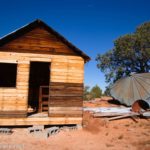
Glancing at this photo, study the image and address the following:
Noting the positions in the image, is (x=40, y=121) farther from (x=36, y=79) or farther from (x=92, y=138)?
(x=36, y=79)

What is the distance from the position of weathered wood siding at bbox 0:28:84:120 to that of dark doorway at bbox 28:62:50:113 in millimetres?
4449

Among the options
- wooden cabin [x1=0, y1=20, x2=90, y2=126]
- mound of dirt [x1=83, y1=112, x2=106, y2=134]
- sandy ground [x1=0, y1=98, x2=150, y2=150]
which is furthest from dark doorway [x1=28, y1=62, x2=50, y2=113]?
sandy ground [x1=0, y1=98, x2=150, y2=150]

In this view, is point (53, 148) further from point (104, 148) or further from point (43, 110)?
point (43, 110)

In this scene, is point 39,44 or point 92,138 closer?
point 92,138

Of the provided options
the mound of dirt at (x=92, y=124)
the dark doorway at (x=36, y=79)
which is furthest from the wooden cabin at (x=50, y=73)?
the dark doorway at (x=36, y=79)

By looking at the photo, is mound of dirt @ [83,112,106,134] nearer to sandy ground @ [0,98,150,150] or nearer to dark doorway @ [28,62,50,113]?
sandy ground @ [0,98,150,150]

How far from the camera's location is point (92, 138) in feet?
44.3

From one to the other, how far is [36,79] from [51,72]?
503 cm

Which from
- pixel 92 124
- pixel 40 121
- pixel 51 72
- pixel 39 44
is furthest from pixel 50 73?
pixel 92 124

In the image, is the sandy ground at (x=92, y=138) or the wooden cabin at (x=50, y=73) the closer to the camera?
the sandy ground at (x=92, y=138)

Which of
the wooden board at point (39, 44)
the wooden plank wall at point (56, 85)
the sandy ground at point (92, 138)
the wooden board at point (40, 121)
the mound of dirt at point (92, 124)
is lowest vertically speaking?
the sandy ground at point (92, 138)

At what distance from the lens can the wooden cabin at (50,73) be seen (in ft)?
46.1

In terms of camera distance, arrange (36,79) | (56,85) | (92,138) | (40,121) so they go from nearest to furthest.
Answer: (92,138) < (40,121) < (56,85) < (36,79)

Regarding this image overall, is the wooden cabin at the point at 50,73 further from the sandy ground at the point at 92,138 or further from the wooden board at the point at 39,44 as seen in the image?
the sandy ground at the point at 92,138
